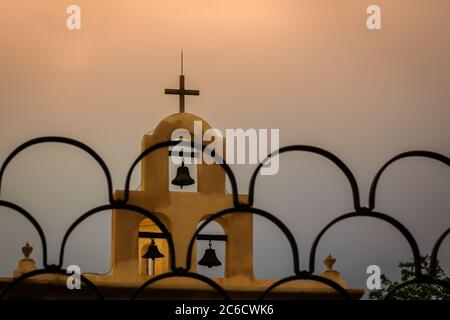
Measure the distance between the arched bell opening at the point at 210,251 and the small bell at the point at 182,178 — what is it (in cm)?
58

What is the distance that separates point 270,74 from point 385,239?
12.8ft

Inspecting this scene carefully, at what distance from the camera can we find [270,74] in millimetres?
13023

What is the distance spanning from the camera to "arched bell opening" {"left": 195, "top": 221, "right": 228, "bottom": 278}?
9.32m

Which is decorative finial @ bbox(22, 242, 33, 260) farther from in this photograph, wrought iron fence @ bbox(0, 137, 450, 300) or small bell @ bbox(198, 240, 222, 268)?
wrought iron fence @ bbox(0, 137, 450, 300)

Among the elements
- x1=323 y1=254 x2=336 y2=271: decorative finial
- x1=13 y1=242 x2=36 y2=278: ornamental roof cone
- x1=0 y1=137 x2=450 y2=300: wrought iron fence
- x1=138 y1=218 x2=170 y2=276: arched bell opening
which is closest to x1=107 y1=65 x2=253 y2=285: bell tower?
x1=138 y1=218 x2=170 y2=276: arched bell opening

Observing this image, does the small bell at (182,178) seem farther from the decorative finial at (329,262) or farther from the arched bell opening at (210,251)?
the decorative finial at (329,262)

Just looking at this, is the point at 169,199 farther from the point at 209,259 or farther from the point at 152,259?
the point at 152,259

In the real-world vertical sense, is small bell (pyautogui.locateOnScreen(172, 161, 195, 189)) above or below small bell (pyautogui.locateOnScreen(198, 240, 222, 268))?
above

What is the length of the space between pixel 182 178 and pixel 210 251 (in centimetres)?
98

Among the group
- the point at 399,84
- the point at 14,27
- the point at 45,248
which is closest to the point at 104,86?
the point at 14,27

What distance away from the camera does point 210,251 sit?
35.0 feet

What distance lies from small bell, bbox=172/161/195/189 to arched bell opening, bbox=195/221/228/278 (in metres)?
0.58

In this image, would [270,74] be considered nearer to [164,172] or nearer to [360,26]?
[360,26]

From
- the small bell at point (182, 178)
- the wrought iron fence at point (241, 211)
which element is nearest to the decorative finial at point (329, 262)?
the small bell at point (182, 178)
